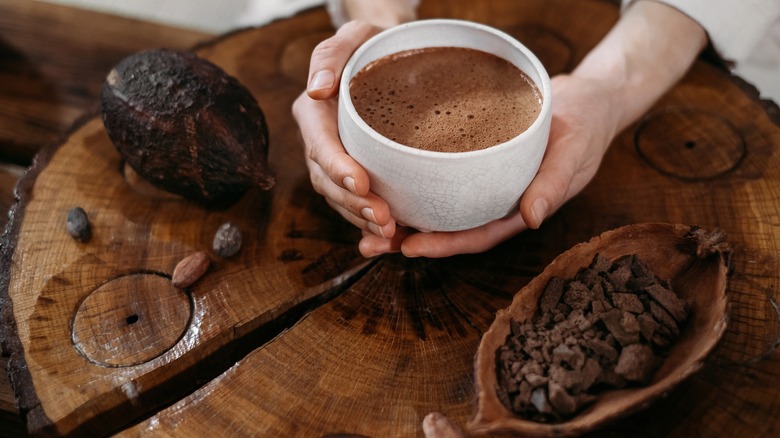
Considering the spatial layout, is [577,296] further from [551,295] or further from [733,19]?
[733,19]

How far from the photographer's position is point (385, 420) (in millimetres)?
750

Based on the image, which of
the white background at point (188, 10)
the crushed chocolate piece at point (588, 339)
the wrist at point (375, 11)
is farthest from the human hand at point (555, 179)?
the white background at point (188, 10)

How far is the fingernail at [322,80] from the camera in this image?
0.84m

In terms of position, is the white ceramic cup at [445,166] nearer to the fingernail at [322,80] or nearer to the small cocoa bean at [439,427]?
the fingernail at [322,80]

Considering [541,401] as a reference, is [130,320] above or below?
below

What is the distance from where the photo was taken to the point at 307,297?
89 cm

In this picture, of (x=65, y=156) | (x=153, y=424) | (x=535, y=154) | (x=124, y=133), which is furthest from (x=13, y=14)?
(x=535, y=154)

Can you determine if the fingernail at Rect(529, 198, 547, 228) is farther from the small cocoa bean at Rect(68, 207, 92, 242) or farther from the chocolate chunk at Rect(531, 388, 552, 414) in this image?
the small cocoa bean at Rect(68, 207, 92, 242)

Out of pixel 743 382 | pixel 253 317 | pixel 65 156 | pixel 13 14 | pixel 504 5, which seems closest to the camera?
pixel 743 382

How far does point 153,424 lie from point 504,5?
964mm

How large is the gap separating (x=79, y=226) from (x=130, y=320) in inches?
6.9

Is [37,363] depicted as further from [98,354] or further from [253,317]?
[253,317]

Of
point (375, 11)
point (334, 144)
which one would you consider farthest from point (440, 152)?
point (375, 11)

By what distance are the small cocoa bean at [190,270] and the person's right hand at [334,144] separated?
18 centimetres
